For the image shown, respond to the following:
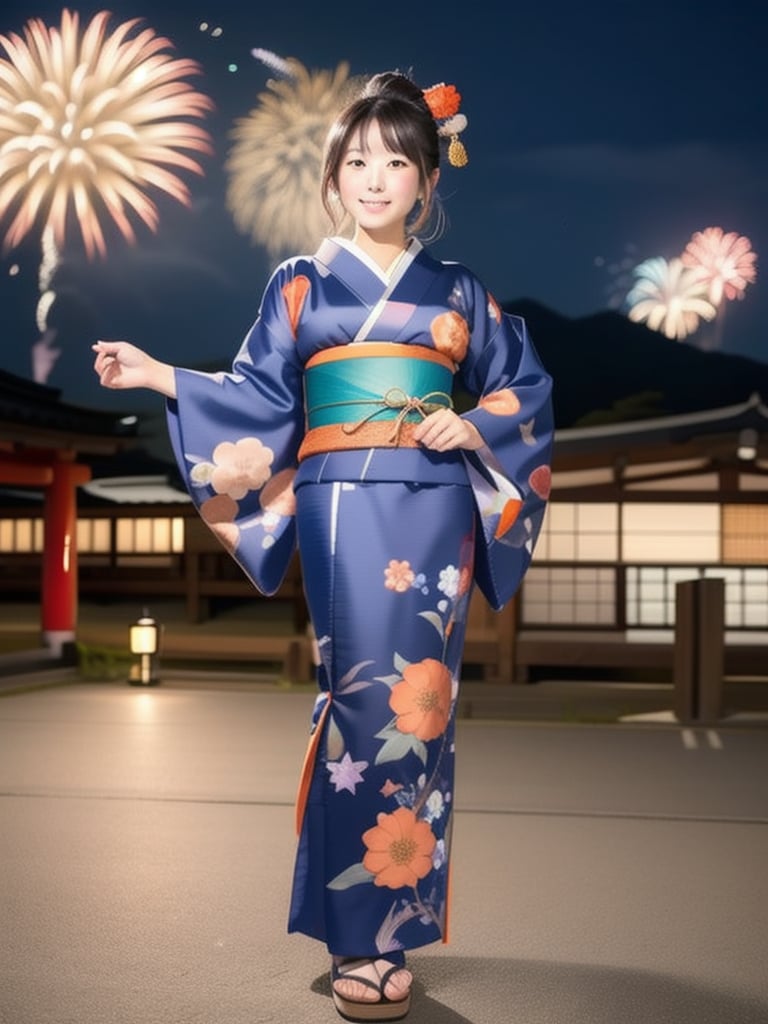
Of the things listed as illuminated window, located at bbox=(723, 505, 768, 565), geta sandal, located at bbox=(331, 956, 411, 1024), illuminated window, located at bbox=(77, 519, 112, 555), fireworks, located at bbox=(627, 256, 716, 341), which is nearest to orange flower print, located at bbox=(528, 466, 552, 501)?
geta sandal, located at bbox=(331, 956, 411, 1024)

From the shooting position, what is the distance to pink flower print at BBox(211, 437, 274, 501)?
2.75 metres

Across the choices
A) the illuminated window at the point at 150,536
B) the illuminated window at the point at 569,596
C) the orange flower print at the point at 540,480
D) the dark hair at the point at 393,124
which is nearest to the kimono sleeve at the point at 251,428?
the dark hair at the point at 393,124

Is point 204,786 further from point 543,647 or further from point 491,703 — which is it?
point 543,647

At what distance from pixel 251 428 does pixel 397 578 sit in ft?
1.67

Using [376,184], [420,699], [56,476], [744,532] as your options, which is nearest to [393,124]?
[376,184]

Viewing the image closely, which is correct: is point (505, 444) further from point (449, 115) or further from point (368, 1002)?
point (368, 1002)

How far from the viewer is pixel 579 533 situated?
1204 cm

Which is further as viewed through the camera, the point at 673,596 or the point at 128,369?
the point at 673,596

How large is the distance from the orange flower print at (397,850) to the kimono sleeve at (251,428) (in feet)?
2.04

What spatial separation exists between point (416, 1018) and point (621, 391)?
48357mm

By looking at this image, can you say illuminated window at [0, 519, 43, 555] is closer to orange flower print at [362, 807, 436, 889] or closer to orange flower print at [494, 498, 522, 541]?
orange flower print at [494, 498, 522, 541]

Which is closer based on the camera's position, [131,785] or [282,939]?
[282,939]

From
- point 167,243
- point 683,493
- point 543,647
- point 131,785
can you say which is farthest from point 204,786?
point 167,243

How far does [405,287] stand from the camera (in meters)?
2.64
